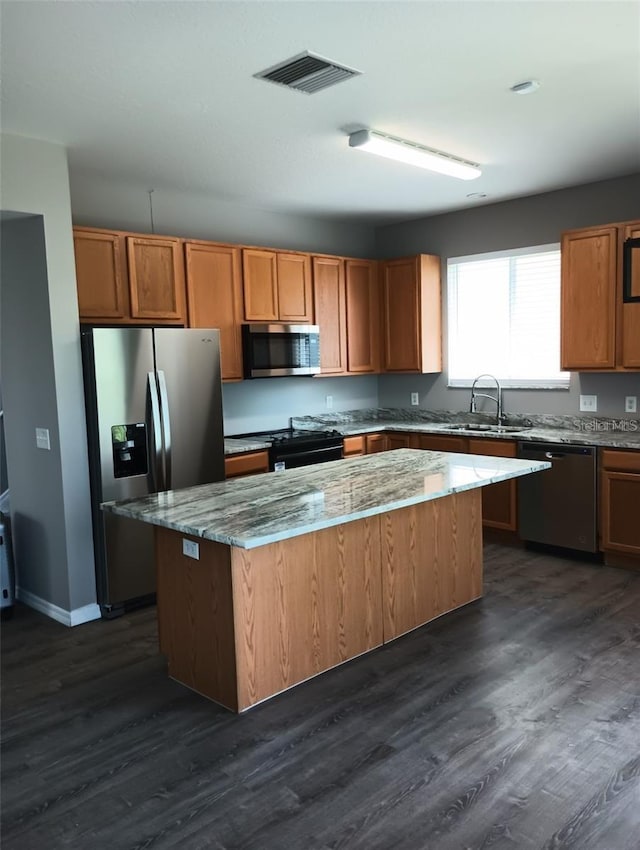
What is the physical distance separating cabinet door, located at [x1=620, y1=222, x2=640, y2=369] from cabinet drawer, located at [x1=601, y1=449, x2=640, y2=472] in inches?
25.5

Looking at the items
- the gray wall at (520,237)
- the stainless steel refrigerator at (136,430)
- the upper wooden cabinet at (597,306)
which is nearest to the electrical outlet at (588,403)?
the gray wall at (520,237)

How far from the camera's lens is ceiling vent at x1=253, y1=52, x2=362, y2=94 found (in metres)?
2.81

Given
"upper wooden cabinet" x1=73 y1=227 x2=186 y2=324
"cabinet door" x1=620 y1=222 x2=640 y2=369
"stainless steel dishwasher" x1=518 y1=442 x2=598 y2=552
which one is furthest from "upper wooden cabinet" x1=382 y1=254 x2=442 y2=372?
"upper wooden cabinet" x1=73 y1=227 x2=186 y2=324

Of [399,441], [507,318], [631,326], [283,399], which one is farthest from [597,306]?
[283,399]

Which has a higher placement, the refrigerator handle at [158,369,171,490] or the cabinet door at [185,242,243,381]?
the cabinet door at [185,242,243,381]

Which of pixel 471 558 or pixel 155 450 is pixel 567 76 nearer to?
pixel 471 558

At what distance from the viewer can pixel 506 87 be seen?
10.4 ft

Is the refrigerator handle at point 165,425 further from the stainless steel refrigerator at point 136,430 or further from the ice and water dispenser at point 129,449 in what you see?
→ the ice and water dispenser at point 129,449

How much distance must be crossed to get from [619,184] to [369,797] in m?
4.58

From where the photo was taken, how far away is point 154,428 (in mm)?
4137

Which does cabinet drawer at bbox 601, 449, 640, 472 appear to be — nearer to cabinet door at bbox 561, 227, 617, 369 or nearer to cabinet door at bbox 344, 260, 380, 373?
cabinet door at bbox 561, 227, 617, 369

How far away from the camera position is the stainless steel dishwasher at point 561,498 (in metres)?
4.72

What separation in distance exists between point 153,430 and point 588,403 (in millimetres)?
3359

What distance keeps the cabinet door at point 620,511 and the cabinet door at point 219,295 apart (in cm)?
278
